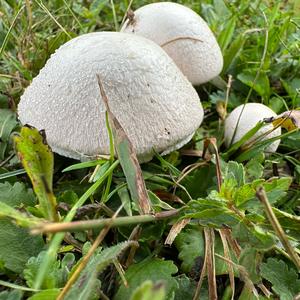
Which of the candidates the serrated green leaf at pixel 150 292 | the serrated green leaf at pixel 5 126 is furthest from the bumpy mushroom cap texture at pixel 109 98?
the serrated green leaf at pixel 150 292

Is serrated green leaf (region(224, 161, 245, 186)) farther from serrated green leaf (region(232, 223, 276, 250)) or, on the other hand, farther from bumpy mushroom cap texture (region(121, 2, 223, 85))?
bumpy mushroom cap texture (region(121, 2, 223, 85))

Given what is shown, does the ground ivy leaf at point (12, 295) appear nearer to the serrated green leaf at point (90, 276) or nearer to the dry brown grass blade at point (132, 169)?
the serrated green leaf at point (90, 276)

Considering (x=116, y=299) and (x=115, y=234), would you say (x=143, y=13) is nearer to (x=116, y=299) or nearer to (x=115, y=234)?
(x=115, y=234)

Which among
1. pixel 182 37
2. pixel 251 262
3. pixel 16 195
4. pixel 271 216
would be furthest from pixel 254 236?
pixel 182 37

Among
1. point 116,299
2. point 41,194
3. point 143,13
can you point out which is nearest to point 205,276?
point 116,299

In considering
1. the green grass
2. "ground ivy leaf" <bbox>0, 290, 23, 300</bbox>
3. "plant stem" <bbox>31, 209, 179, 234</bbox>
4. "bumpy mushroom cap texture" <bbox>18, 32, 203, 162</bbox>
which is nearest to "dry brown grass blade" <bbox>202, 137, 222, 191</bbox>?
the green grass

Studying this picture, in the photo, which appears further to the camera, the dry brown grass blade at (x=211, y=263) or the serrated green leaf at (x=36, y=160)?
the dry brown grass blade at (x=211, y=263)
